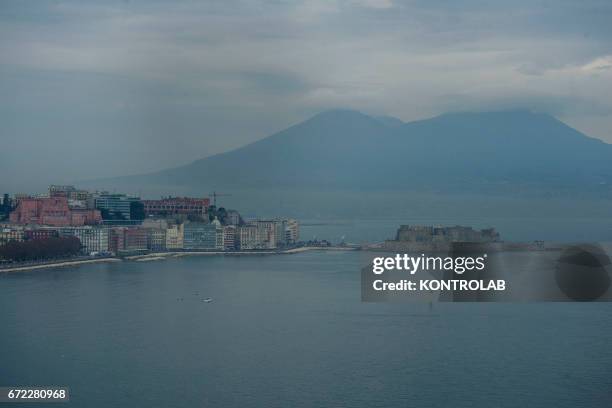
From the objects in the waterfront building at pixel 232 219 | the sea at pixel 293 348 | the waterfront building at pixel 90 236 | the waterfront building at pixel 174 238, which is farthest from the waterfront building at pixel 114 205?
the sea at pixel 293 348

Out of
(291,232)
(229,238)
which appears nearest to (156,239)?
(229,238)

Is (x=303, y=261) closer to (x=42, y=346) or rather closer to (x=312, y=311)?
(x=312, y=311)

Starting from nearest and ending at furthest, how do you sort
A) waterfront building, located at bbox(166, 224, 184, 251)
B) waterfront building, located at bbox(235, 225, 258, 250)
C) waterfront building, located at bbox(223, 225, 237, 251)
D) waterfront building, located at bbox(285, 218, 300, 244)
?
waterfront building, located at bbox(166, 224, 184, 251) → waterfront building, located at bbox(223, 225, 237, 251) → waterfront building, located at bbox(235, 225, 258, 250) → waterfront building, located at bbox(285, 218, 300, 244)

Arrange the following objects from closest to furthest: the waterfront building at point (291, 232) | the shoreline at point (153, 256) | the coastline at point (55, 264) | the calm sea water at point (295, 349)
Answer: the calm sea water at point (295, 349) < the coastline at point (55, 264) < the shoreline at point (153, 256) < the waterfront building at point (291, 232)

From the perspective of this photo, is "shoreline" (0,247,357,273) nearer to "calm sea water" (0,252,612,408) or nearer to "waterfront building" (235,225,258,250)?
"waterfront building" (235,225,258,250)

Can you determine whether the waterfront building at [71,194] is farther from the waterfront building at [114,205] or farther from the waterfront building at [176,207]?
the waterfront building at [176,207]

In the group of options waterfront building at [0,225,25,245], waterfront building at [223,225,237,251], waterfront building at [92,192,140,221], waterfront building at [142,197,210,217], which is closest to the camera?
waterfront building at [0,225,25,245]

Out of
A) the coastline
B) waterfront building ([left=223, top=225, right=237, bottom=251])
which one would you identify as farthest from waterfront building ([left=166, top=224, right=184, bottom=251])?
the coastline
